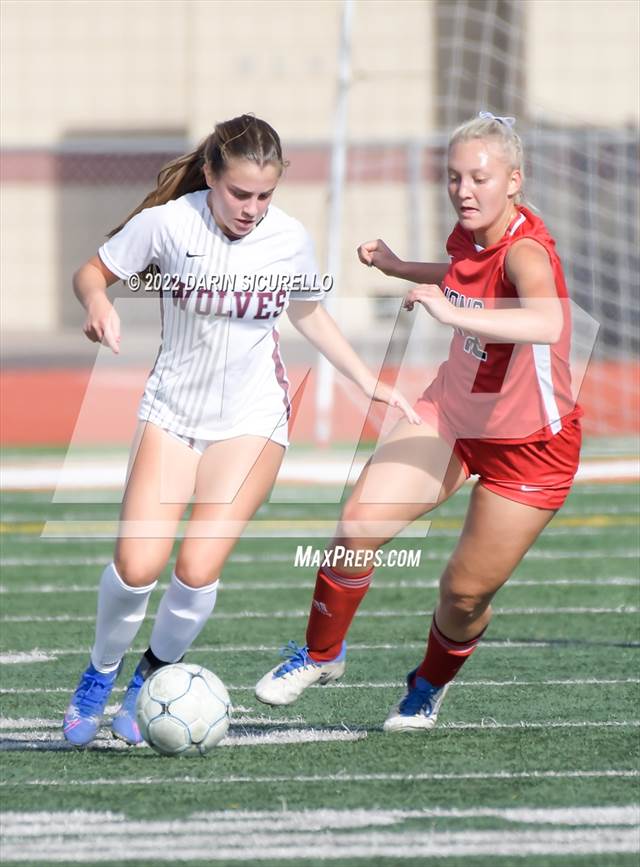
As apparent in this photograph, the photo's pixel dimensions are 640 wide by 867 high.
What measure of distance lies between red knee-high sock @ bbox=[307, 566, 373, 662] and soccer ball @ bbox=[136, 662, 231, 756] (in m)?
0.40

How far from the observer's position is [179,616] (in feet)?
15.3

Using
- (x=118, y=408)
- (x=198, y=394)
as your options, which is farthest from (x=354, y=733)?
(x=118, y=408)

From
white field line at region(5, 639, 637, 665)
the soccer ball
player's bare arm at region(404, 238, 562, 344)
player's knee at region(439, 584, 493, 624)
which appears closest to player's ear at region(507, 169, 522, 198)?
player's bare arm at region(404, 238, 562, 344)

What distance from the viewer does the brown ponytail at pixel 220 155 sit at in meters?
4.46

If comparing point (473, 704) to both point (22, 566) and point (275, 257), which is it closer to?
point (275, 257)

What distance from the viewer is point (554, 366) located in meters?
4.73

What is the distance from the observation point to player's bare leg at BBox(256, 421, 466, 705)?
4.62 meters

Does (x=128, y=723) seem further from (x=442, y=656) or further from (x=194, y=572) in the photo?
(x=442, y=656)

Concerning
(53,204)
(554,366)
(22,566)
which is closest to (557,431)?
(554,366)

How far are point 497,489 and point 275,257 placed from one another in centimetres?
94

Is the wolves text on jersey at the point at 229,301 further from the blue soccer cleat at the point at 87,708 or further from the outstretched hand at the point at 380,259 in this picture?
the blue soccer cleat at the point at 87,708

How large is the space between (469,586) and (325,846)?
4.08ft

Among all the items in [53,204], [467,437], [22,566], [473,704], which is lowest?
[53,204]

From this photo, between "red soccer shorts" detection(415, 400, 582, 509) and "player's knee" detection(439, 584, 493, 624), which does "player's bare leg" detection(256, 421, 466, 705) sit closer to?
"red soccer shorts" detection(415, 400, 582, 509)
